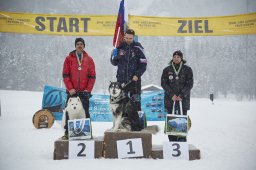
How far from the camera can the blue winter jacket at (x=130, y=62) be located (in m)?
5.46

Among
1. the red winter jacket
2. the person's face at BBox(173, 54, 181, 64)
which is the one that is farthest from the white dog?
the person's face at BBox(173, 54, 181, 64)

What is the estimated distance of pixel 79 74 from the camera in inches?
211

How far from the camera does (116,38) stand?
689cm

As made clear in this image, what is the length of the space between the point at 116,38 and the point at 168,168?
3.65m

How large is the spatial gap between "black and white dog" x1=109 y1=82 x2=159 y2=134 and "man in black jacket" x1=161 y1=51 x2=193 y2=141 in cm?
75

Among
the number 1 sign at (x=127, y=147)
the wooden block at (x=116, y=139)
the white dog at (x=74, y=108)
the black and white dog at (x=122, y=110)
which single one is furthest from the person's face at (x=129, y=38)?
the number 1 sign at (x=127, y=147)

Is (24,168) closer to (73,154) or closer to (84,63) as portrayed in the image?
(73,154)

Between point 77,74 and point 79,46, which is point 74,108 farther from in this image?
point 79,46

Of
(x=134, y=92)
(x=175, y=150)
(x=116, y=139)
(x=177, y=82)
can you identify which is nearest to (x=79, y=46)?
(x=134, y=92)

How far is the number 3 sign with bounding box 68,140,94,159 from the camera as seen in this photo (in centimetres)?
487

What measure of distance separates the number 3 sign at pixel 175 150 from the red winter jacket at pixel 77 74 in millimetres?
1811

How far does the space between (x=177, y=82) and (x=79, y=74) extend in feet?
6.43

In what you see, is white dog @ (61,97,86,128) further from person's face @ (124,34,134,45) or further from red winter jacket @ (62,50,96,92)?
person's face @ (124,34,134,45)

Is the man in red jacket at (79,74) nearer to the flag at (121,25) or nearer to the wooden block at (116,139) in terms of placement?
the wooden block at (116,139)
